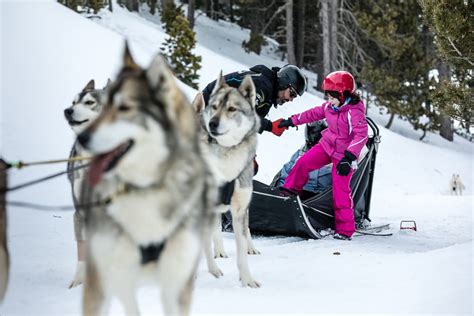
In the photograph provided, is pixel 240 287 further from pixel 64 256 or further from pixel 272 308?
pixel 64 256

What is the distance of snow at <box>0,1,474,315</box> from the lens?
365 centimetres

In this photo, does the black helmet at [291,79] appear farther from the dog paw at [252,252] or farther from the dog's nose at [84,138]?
the dog's nose at [84,138]

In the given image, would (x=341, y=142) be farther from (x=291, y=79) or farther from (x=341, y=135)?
(x=291, y=79)

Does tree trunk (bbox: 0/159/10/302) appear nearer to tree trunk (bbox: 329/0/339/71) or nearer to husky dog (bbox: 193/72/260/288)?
husky dog (bbox: 193/72/260/288)

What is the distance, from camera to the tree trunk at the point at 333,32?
18.0 m

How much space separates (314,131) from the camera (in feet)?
23.0

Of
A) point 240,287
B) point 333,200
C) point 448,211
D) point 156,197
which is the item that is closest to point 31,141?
point 333,200

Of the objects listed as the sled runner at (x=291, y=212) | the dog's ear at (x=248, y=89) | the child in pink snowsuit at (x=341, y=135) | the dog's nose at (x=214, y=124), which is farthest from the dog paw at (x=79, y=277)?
the child in pink snowsuit at (x=341, y=135)

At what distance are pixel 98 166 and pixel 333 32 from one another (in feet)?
55.7

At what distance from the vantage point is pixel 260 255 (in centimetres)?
519

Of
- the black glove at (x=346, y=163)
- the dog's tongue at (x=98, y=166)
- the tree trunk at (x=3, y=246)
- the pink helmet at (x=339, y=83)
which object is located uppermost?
the pink helmet at (x=339, y=83)

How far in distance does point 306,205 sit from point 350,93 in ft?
4.17

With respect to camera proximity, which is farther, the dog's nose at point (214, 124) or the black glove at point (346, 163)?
the black glove at point (346, 163)

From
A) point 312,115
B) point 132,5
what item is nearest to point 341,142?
point 312,115
